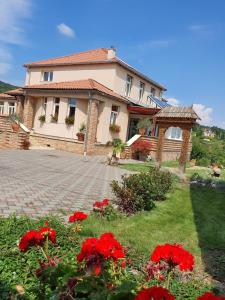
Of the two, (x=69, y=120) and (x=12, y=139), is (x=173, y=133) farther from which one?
(x=12, y=139)

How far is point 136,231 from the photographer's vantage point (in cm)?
657

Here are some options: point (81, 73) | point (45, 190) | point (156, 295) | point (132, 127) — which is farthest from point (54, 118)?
point (156, 295)

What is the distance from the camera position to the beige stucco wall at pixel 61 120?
2502 centimetres

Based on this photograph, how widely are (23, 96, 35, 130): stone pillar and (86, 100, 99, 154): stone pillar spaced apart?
21.8 feet

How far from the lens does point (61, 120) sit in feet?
85.8

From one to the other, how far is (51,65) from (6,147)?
39.6 ft

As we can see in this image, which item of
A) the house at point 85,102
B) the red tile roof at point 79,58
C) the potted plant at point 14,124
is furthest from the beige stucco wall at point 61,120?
the red tile roof at point 79,58

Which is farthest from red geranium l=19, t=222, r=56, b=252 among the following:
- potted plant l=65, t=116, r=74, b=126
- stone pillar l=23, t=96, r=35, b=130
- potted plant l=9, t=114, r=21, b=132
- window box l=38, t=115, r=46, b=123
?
stone pillar l=23, t=96, r=35, b=130

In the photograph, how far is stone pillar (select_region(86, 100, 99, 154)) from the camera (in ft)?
76.4

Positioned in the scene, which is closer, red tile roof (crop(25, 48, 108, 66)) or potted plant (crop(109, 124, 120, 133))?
potted plant (crop(109, 124, 120, 133))

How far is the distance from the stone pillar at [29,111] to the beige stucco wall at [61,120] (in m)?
0.34

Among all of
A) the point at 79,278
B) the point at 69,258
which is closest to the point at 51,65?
the point at 69,258

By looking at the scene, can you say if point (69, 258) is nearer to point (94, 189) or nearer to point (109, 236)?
point (109, 236)

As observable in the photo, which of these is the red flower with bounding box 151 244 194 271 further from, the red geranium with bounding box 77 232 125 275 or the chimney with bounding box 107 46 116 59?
the chimney with bounding box 107 46 116 59
